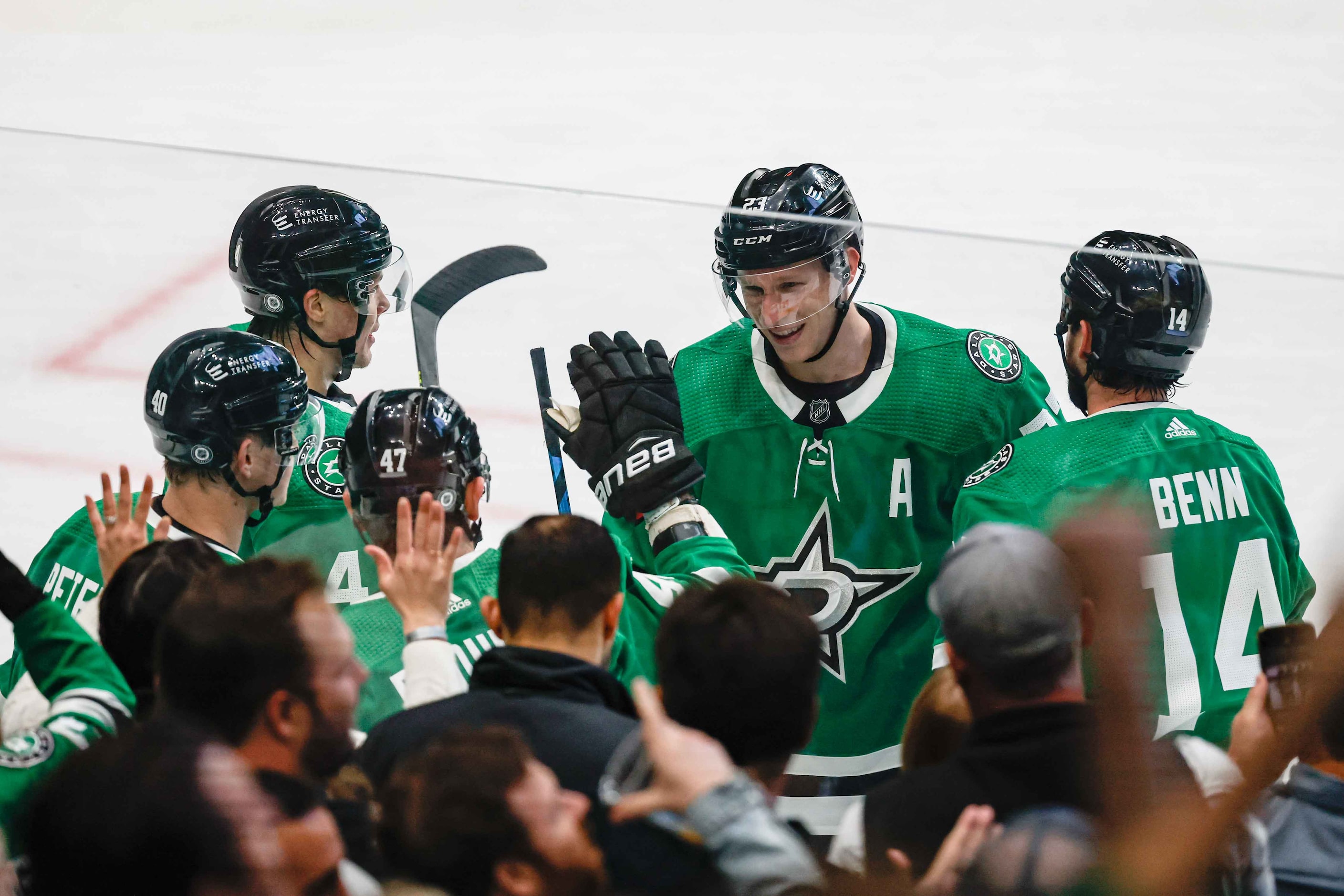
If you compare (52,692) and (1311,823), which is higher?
(52,692)

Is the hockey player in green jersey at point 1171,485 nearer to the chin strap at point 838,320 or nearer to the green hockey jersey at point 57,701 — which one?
the chin strap at point 838,320

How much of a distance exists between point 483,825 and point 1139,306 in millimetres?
1380

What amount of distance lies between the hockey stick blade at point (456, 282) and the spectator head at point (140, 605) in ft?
3.49

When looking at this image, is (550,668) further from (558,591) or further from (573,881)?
(573,881)

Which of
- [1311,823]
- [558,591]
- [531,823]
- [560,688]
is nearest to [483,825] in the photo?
[531,823]

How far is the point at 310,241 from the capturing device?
8.13 ft

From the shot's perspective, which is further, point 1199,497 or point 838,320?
point 838,320

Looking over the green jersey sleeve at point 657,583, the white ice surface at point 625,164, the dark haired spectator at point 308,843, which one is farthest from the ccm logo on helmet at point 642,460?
the dark haired spectator at point 308,843

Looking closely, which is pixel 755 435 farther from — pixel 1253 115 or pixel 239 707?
pixel 1253 115

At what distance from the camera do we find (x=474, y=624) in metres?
1.78

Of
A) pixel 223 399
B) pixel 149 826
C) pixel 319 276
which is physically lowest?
pixel 149 826

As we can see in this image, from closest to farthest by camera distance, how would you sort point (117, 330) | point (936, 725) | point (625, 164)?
point (936, 725) → point (117, 330) → point (625, 164)

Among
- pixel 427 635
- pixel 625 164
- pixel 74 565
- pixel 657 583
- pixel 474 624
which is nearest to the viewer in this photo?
pixel 427 635

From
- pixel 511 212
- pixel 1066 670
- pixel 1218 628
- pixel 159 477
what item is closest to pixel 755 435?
pixel 511 212
